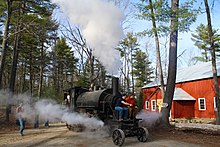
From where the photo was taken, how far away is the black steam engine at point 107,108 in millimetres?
8585

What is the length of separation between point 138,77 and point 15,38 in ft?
101

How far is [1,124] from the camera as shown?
15.4 meters

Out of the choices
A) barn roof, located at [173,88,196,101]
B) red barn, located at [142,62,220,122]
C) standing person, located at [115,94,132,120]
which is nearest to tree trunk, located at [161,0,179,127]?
standing person, located at [115,94,132,120]

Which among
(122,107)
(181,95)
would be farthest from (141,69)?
(122,107)

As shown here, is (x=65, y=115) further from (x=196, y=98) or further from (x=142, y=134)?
(x=196, y=98)

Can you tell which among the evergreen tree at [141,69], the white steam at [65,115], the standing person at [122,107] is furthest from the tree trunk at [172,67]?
the evergreen tree at [141,69]

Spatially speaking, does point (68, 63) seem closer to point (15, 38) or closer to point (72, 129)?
point (15, 38)

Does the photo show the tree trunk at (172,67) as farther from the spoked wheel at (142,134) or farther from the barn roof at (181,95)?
the barn roof at (181,95)

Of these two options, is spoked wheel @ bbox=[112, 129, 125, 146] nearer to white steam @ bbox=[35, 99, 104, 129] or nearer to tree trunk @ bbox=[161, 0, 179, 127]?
white steam @ bbox=[35, 99, 104, 129]

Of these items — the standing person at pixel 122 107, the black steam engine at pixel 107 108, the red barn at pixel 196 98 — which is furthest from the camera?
the red barn at pixel 196 98

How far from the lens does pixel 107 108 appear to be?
1020 cm

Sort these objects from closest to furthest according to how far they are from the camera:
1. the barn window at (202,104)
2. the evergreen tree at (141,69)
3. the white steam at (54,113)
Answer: the white steam at (54,113), the barn window at (202,104), the evergreen tree at (141,69)

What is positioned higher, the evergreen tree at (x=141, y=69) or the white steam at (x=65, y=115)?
the evergreen tree at (x=141, y=69)

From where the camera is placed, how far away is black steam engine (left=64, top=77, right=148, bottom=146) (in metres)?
→ 8.59
